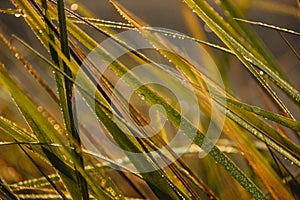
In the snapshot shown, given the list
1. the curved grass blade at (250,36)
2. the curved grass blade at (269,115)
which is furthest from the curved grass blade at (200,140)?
the curved grass blade at (250,36)

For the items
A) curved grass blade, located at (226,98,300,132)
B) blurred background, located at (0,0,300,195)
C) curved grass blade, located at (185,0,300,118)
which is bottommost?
curved grass blade, located at (226,98,300,132)

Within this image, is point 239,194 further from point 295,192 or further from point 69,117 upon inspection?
point 69,117

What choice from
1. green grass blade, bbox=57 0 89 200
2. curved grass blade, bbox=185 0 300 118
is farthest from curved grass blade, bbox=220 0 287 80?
green grass blade, bbox=57 0 89 200

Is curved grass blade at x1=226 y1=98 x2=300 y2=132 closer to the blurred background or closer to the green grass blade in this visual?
the green grass blade

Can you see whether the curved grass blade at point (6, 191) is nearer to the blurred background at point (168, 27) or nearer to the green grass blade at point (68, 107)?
the green grass blade at point (68, 107)

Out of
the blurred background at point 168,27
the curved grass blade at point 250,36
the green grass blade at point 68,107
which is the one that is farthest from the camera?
the blurred background at point 168,27

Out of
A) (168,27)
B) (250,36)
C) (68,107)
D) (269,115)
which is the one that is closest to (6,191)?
(68,107)

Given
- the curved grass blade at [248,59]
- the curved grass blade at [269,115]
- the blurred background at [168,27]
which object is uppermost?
the blurred background at [168,27]

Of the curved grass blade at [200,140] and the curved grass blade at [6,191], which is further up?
the curved grass blade at [6,191]

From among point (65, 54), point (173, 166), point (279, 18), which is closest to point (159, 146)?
point (173, 166)

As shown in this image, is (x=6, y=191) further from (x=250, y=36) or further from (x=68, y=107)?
(x=250, y=36)

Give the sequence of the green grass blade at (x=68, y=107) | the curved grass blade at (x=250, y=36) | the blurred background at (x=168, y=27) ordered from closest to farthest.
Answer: the green grass blade at (x=68, y=107) → the curved grass blade at (x=250, y=36) → the blurred background at (x=168, y=27)
